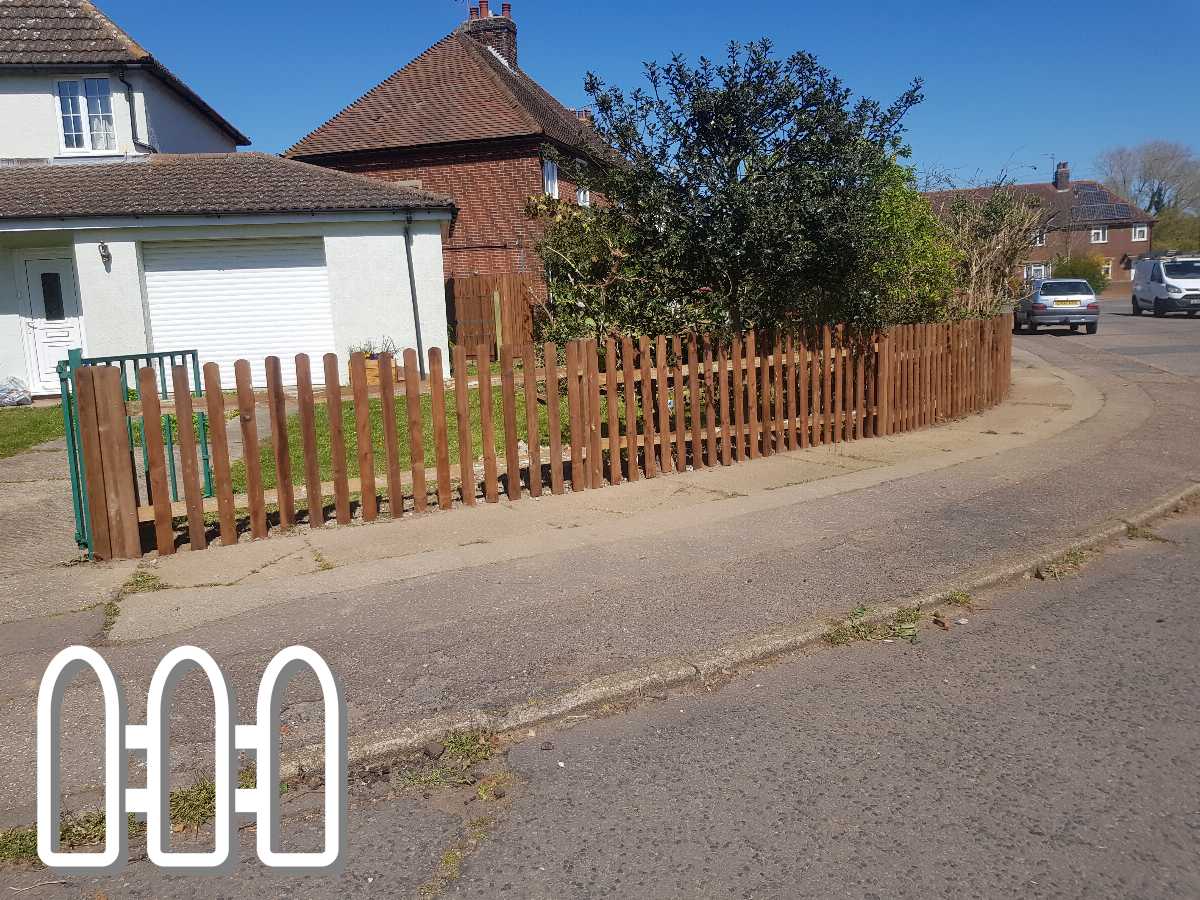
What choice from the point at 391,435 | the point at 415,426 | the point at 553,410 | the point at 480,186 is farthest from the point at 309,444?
the point at 480,186

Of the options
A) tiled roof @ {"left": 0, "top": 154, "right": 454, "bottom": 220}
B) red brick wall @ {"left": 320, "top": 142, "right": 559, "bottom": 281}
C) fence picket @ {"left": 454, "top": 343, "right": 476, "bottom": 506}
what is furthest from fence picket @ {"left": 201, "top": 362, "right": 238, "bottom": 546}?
red brick wall @ {"left": 320, "top": 142, "right": 559, "bottom": 281}

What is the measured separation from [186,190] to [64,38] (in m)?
4.29

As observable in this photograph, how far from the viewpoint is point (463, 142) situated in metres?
27.2

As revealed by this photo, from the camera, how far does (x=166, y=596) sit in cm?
570

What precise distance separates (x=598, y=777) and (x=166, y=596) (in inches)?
129

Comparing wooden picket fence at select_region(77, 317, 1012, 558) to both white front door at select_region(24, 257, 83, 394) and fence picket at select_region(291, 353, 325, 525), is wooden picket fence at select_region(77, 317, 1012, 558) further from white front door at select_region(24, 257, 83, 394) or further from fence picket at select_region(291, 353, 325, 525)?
white front door at select_region(24, 257, 83, 394)

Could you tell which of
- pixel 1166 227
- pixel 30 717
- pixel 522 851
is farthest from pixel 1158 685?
pixel 1166 227

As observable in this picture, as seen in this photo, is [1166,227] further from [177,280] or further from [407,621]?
[407,621]

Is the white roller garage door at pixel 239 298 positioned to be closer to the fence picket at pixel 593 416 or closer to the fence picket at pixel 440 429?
the fence picket at pixel 593 416

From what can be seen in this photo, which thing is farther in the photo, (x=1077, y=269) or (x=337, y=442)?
(x=1077, y=269)

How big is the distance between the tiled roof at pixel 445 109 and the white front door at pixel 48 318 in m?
13.2

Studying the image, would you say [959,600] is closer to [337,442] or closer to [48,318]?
[337,442]

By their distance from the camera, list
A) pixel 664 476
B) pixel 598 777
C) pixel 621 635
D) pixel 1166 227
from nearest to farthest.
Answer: pixel 598 777
pixel 621 635
pixel 664 476
pixel 1166 227

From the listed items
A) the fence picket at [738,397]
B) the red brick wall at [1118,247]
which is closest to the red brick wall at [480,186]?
the fence picket at [738,397]
